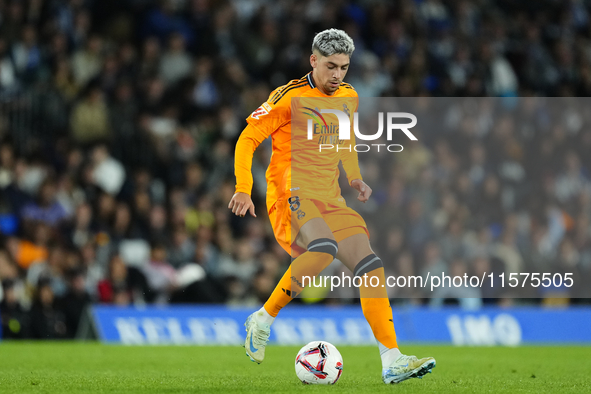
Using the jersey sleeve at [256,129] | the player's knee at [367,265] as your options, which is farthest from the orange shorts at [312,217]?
the jersey sleeve at [256,129]

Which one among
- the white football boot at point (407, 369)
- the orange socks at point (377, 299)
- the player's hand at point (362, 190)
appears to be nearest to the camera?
the white football boot at point (407, 369)

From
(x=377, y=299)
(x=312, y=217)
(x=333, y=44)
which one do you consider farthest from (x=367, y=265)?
(x=333, y=44)

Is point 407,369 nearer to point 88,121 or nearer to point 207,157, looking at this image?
point 207,157

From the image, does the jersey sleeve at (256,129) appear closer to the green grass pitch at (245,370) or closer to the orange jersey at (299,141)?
the orange jersey at (299,141)

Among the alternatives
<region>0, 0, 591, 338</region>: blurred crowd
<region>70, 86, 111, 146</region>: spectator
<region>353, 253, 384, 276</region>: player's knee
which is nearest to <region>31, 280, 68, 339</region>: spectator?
<region>0, 0, 591, 338</region>: blurred crowd

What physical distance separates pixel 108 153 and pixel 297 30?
4.12 m

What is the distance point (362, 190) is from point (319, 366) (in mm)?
1281

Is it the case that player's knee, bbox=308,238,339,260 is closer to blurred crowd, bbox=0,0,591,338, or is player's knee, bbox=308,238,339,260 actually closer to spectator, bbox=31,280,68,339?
blurred crowd, bbox=0,0,591,338

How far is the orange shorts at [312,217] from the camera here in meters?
6.12

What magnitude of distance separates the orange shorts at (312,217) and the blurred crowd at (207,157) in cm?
451

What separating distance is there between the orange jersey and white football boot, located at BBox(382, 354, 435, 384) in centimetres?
129

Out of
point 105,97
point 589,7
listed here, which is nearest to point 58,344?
point 105,97

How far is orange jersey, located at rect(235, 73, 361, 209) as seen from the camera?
622cm

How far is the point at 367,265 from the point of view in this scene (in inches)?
234
